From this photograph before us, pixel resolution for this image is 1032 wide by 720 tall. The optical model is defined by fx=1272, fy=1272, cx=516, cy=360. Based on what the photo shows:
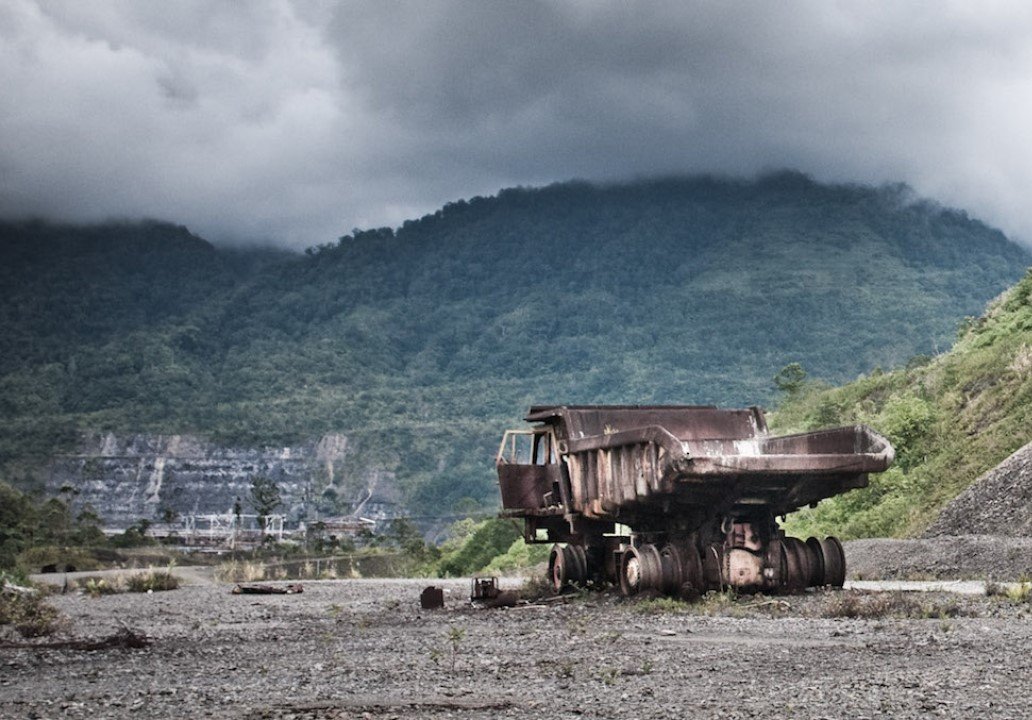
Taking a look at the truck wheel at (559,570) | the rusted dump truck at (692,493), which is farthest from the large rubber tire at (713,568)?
the truck wheel at (559,570)

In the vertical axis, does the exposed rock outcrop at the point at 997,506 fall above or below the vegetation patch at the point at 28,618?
above

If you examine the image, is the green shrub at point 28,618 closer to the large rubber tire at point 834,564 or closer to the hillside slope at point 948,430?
the large rubber tire at point 834,564

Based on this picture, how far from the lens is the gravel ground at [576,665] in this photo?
8391 mm

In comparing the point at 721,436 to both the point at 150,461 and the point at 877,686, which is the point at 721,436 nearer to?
the point at 877,686

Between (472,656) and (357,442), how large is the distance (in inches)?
6003

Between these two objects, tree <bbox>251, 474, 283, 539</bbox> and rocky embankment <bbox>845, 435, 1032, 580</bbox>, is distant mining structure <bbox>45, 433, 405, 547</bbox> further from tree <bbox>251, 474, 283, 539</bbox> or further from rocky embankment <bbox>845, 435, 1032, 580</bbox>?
rocky embankment <bbox>845, 435, 1032, 580</bbox>

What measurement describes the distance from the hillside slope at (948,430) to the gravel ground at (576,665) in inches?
406

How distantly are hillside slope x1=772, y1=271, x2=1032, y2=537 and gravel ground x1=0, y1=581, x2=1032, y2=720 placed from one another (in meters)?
10.3

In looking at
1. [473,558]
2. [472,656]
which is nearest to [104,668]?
[472,656]

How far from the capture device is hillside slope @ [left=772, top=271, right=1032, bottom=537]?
1072 inches

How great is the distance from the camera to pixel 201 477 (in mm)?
159125

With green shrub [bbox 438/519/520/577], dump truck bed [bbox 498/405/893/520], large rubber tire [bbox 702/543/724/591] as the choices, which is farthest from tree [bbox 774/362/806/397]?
large rubber tire [bbox 702/543/724/591]

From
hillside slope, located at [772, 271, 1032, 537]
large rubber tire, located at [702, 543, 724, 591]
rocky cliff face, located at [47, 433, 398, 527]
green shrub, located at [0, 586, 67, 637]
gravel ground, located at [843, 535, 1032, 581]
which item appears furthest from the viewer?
rocky cliff face, located at [47, 433, 398, 527]

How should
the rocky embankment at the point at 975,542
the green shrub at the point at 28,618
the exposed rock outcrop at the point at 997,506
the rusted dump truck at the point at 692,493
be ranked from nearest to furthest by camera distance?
1. the green shrub at the point at 28,618
2. the rusted dump truck at the point at 692,493
3. the rocky embankment at the point at 975,542
4. the exposed rock outcrop at the point at 997,506
